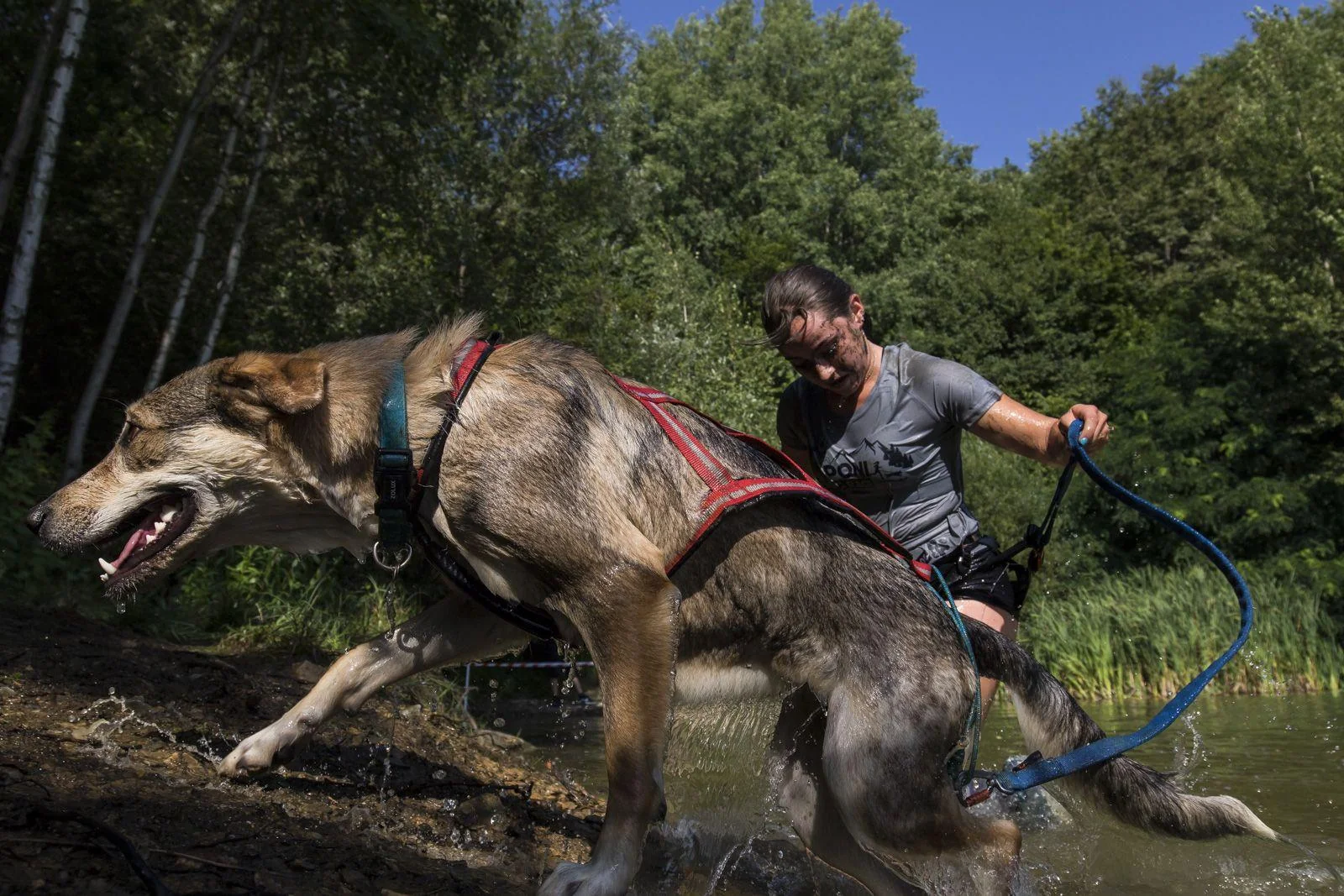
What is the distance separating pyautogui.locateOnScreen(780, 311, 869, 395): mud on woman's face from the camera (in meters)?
4.55

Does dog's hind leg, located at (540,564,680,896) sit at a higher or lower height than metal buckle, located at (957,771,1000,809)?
higher

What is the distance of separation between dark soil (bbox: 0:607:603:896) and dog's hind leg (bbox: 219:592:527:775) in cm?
18

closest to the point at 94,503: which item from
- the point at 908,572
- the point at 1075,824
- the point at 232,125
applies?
the point at 908,572

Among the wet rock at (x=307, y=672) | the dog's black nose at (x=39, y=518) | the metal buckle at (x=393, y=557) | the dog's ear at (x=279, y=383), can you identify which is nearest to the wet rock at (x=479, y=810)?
the metal buckle at (x=393, y=557)

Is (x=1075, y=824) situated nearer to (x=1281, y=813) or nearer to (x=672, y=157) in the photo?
(x=1281, y=813)

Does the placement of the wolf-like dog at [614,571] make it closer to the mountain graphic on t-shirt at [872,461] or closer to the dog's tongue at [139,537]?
the dog's tongue at [139,537]

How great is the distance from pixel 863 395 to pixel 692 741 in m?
1.67

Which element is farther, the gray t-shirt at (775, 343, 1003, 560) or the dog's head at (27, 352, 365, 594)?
the gray t-shirt at (775, 343, 1003, 560)

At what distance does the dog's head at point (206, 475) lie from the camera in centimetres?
383

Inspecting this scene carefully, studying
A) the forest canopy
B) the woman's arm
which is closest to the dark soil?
the woman's arm

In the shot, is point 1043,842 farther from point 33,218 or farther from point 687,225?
point 687,225

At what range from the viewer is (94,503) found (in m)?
3.92

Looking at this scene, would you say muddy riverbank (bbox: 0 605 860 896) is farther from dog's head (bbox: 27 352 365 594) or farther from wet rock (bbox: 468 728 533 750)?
dog's head (bbox: 27 352 365 594)

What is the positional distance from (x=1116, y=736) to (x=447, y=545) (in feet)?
8.42
